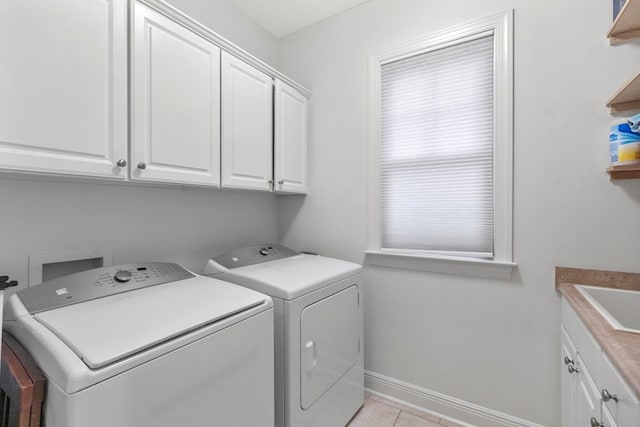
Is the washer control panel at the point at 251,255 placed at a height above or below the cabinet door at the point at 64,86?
below

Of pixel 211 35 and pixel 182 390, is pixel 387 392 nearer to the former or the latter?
pixel 182 390

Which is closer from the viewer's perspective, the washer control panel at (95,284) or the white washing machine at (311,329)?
the washer control panel at (95,284)

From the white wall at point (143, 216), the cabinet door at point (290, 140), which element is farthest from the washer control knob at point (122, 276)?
the cabinet door at point (290, 140)

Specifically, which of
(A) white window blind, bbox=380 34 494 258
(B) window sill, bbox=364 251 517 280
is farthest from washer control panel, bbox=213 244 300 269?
(A) white window blind, bbox=380 34 494 258

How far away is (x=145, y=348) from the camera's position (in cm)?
81

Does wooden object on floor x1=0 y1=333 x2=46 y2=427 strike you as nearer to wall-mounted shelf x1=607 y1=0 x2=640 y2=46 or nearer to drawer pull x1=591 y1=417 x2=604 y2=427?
drawer pull x1=591 y1=417 x2=604 y2=427

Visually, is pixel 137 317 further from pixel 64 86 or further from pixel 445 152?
pixel 445 152

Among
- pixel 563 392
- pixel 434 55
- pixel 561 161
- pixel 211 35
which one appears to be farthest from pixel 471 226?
pixel 211 35

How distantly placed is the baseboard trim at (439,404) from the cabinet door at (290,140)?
152 centimetres

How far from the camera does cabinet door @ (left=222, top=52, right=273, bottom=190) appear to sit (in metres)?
1.65

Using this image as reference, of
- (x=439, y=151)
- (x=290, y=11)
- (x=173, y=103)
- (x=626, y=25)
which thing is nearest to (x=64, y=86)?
(x=173, y=103)

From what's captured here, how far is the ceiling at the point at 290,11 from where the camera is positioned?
6.88 ft

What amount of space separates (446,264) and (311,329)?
0.94 metres

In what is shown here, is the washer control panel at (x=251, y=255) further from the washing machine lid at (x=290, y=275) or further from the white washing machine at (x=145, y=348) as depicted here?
the white washing machine at (x=145, y=348)
